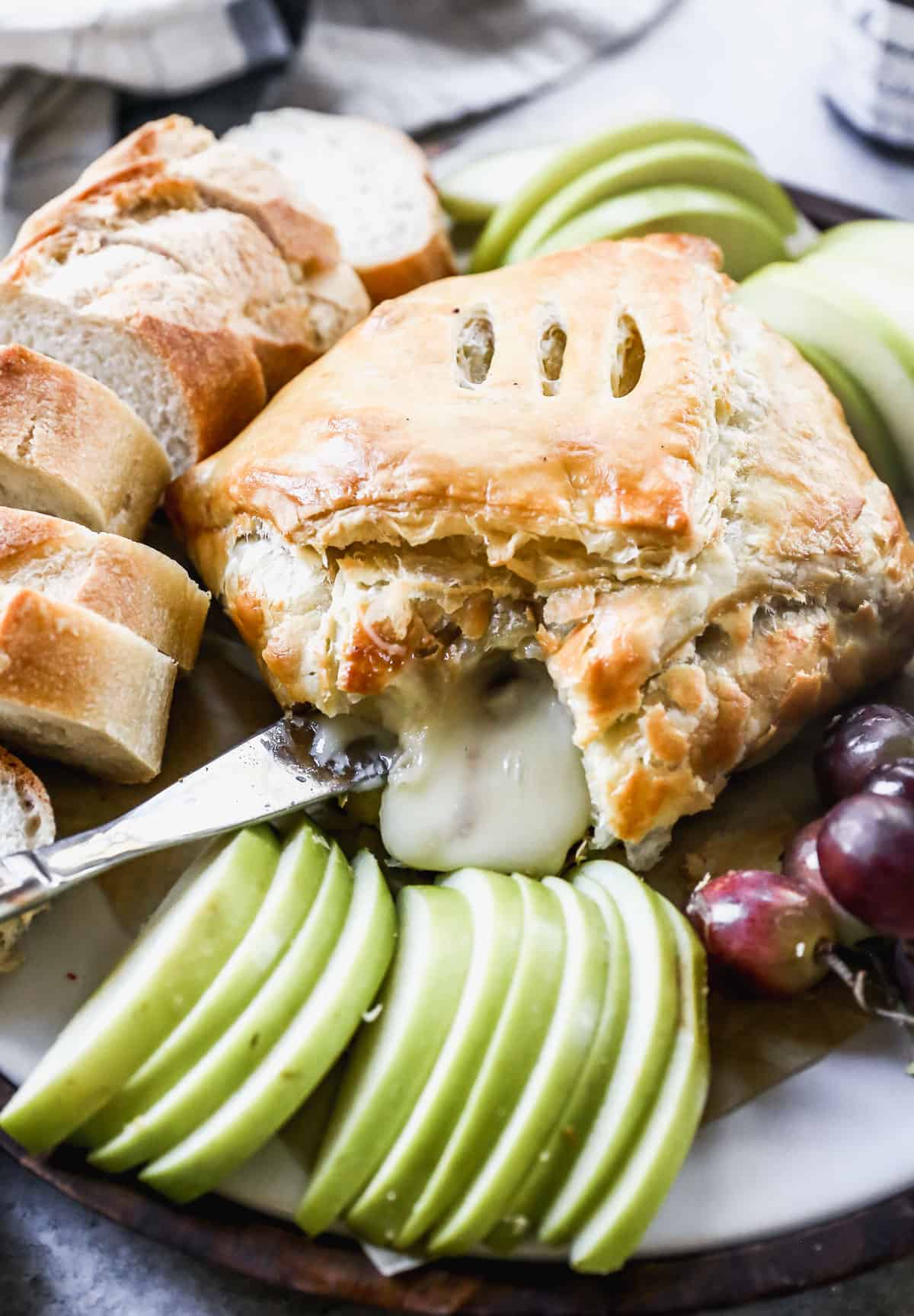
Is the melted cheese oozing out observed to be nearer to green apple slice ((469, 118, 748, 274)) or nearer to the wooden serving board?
the wooden serving board

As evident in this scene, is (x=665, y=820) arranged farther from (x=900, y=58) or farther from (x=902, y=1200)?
(x=900, y=58)

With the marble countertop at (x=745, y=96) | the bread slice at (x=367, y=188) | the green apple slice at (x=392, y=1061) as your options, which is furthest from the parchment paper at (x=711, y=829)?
the marble countertop at (x=745, y=96)

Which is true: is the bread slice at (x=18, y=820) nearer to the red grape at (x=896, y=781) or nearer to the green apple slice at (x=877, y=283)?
the red grape at (x=896, y=781)

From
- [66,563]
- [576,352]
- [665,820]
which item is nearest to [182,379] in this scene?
[66,563]

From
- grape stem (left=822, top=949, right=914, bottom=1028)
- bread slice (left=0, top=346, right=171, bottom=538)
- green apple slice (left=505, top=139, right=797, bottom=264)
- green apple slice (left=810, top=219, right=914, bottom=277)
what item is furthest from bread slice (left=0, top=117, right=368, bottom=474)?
grape stem (left=822, top=949, right=914, bottom=1028)

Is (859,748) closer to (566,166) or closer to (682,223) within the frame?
(682,223)

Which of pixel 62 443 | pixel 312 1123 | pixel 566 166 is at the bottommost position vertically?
pixel 312 1123

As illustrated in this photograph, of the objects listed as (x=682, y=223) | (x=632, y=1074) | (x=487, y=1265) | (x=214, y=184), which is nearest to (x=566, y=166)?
(x=682, y=223)
